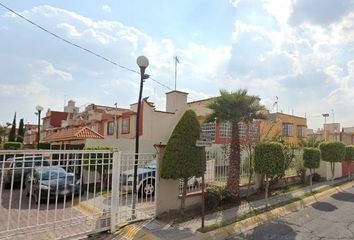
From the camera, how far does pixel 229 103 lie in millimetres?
11711

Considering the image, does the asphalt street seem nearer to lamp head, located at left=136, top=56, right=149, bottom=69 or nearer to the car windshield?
the car windshield

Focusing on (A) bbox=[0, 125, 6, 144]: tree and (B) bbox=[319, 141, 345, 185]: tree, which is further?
(A) bbox=[0, 125, 6, 144]: tree

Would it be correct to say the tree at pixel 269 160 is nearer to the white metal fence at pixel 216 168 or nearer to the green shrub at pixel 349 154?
the white metal fence at pixel 216 168

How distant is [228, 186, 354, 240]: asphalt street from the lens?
26.5 feet

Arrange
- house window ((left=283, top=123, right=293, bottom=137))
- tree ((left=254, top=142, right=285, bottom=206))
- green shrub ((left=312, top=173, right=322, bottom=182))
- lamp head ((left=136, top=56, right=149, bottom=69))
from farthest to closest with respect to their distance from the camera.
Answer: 1. house window ((left=283, top=123, right=293, bottom=137))
2. green shrub ((left=312, top=173, right=322, bottom=182))
3. tree ((left=254, top=142, right=285, bottom=206))
4. lamp head ((left=136, top=56, right=149, bottom=69))

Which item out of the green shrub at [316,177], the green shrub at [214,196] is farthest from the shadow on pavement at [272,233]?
the green shrub at [316,177]

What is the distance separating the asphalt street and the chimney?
623 inches

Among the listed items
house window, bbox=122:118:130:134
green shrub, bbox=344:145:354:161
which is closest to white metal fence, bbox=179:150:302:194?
green shrub, bbox=344:145:354:161

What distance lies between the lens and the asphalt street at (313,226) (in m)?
8.08

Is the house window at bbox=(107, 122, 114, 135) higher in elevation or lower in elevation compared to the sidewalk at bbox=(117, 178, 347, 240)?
higher

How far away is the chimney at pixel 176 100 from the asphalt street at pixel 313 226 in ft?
51.9

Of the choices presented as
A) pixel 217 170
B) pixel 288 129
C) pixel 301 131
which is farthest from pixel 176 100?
pixel 301 131

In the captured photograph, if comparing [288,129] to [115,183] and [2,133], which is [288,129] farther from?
[2,133]

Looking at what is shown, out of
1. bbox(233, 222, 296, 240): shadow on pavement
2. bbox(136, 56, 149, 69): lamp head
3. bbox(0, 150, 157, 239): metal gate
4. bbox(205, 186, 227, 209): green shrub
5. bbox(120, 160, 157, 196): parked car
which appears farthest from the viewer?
bbox(205, 186, 227, 209): green shrub
